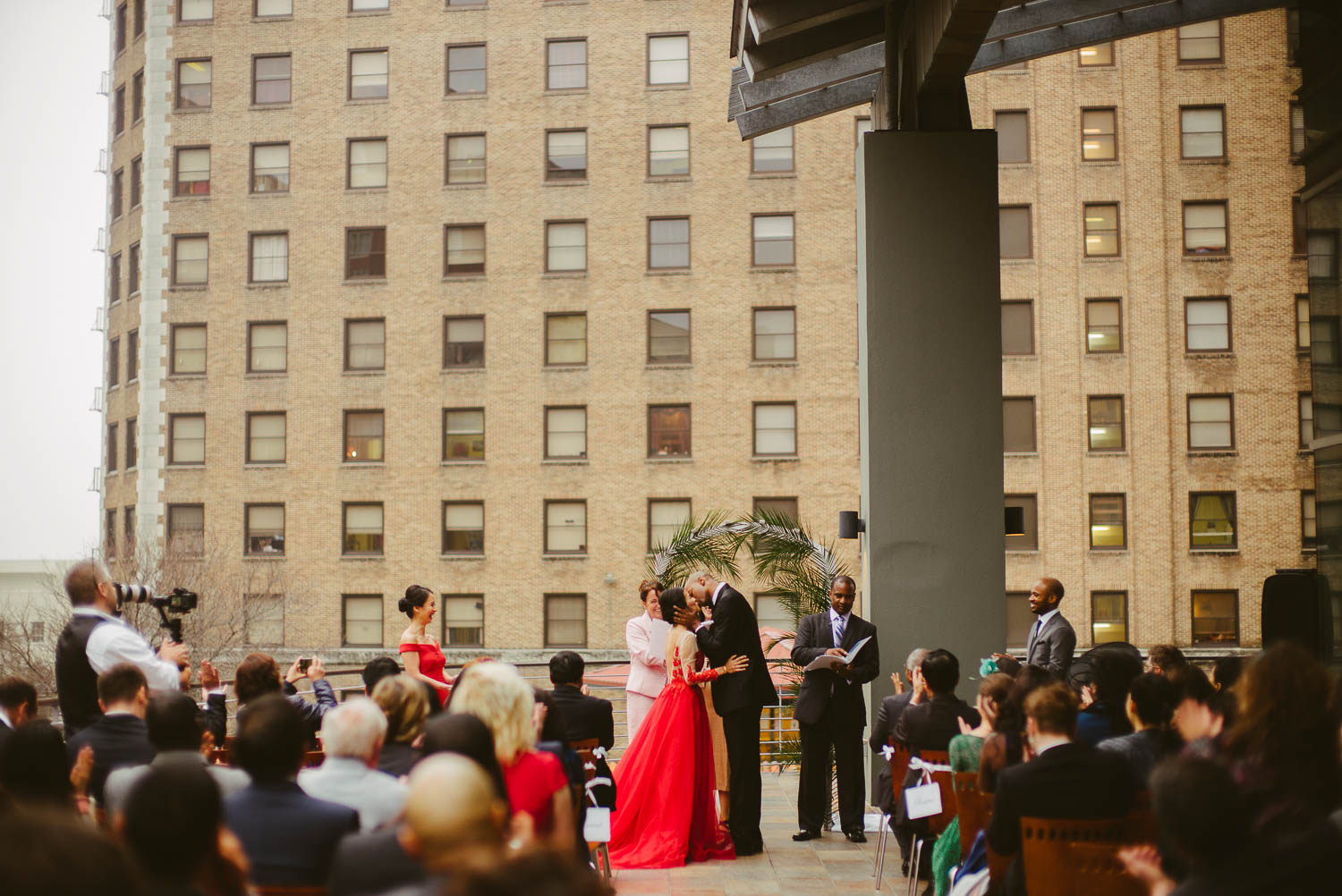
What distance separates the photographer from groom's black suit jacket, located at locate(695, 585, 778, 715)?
9180 mm

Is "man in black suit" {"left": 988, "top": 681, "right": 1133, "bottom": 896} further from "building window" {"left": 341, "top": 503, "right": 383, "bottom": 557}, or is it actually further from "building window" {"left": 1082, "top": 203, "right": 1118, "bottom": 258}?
"building window" {"left": 341, "top": 503, "right": 383, "bottom": 557}

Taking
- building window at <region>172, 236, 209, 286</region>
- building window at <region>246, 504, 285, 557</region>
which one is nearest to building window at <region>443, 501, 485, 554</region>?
Result: building window at <region>246, 504, 285, 557</region>

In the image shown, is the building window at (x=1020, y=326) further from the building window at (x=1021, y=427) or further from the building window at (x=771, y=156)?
the building window at (x=771, y=156)

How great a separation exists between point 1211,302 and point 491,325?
66.3 ft

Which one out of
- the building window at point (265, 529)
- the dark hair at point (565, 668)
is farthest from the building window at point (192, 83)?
the dark hair at point (565, 668)

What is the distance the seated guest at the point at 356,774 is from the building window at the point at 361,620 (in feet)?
110

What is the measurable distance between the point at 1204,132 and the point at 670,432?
17.1 meters

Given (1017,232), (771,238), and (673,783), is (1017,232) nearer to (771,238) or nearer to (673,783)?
(771,238)

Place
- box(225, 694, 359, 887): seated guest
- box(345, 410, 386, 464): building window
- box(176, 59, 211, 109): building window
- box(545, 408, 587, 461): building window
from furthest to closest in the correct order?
box(176, 59, 211, 109): building window → box(345, 410, 386, 464): building window → box(545, 408, 587, 461): building window → box(225, 694, 359, 887): seated guest

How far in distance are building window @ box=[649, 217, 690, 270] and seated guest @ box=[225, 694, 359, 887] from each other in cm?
3344

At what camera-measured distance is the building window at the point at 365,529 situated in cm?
3744

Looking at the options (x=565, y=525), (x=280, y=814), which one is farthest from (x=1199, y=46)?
(x=280, y=814)

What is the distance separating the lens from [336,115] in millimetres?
38562

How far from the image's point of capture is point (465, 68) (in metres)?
38.5
